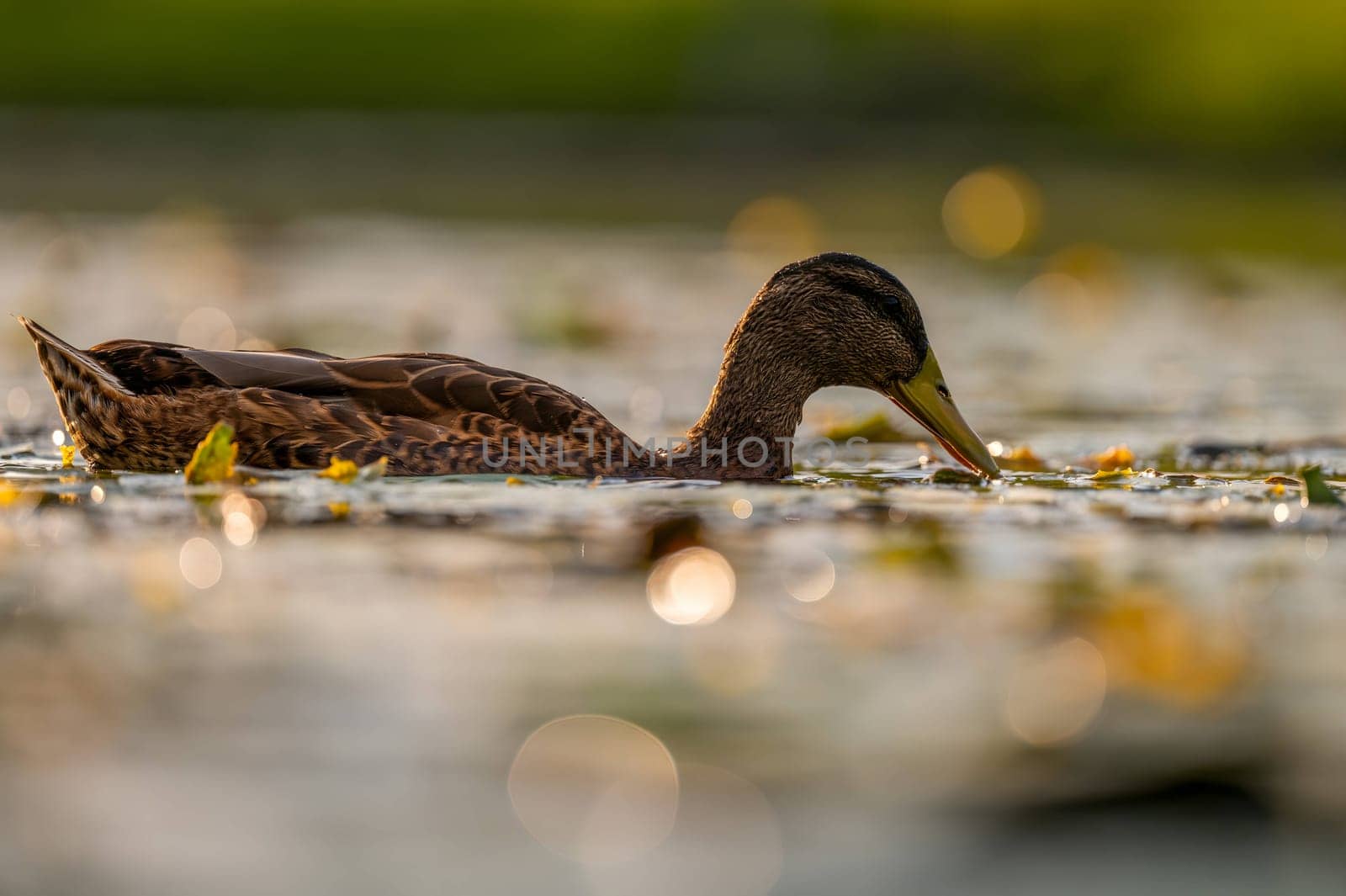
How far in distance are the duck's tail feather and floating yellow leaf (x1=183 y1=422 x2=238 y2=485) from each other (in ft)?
2.37

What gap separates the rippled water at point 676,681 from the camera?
405 cm

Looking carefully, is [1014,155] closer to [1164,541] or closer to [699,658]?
[1164,541]

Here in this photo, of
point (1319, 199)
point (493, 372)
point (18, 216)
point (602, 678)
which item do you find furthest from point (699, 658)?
point (1319, 199)

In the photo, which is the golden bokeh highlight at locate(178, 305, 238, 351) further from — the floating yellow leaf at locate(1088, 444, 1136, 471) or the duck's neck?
the floating yellow leaf at locate(1088, 444, 1136, 471)

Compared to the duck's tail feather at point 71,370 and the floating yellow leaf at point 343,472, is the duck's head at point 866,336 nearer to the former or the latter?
the floating yellow leaf at point 343,472

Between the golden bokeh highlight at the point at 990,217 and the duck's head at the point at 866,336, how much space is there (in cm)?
1198

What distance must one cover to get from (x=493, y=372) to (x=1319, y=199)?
718 inches

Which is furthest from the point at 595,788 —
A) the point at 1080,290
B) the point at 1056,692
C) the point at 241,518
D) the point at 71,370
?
the point at 1080,290

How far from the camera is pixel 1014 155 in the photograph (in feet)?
89.4

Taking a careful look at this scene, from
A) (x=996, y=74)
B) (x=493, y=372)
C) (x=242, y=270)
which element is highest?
(x=996, y=74)

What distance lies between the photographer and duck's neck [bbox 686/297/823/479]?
8.47 meters

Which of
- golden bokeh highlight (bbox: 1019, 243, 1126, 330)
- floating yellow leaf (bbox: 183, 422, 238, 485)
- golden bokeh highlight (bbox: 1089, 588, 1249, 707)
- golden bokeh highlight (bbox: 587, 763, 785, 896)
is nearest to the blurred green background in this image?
golden bokeh highlight (bbox: 1019, 243, 1126, 330)

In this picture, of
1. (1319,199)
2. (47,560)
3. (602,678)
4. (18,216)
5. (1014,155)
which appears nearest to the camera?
(602,678)

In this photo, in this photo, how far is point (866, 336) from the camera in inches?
333
